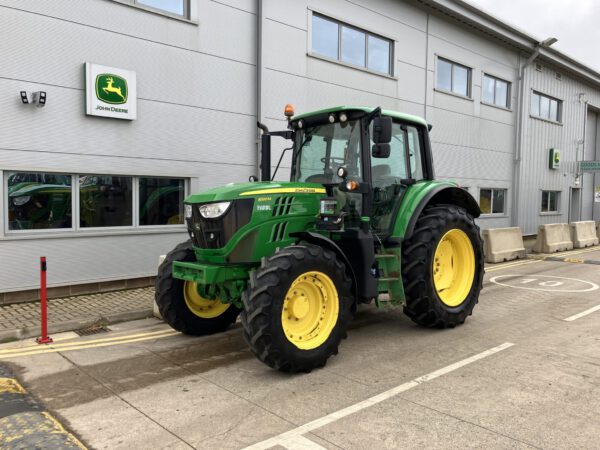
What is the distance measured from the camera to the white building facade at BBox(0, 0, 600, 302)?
295 inches

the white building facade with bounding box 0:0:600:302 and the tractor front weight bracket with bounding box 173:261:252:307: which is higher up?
the white building facade with bounding box 0:0:600:302

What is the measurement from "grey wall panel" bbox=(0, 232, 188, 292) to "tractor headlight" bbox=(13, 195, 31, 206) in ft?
1.89

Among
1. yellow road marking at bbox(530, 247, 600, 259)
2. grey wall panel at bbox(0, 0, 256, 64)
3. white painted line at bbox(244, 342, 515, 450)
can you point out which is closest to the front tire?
white painted line at bbox(244, 342, 515, 450)

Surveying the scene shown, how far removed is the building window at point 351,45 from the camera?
11406 millimetres

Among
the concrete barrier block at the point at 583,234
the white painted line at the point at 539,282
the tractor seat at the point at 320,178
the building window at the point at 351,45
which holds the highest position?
the building window at the point at 351,45

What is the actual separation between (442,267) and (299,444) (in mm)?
3702

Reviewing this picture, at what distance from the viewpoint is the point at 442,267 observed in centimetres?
639

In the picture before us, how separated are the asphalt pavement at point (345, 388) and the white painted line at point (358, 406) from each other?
0.01 m

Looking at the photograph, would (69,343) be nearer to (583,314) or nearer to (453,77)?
(583,314)

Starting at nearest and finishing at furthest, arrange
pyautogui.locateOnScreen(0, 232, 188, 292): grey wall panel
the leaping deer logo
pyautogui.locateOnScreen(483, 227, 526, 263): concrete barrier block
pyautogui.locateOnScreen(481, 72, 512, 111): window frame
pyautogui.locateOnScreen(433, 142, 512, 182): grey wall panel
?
pyautogui.locateOnScreen(0, 232, 188, 292): grey wall panel < the leaping deer logo < pyautogui.locateOnScreen(483, 227, 526, 263): concrete barrier block < pyautogui.locateOnScreen(433, 142, 512, 182): grey wall panel < pyautogui.locateOnScreen(481, 72, 512, 111): window frame

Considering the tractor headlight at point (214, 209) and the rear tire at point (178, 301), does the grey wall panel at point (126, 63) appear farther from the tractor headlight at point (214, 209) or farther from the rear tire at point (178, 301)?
the tractor headlight at point (214, 209)

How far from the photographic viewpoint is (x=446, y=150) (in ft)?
49.4

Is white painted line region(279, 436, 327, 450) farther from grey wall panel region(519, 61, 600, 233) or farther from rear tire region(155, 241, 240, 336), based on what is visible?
grey wall panel region(519, 61, 600, 233)

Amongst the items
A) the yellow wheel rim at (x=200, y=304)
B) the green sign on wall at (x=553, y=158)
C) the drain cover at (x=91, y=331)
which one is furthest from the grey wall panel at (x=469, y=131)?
the drain cover at (x=91, y=331)
